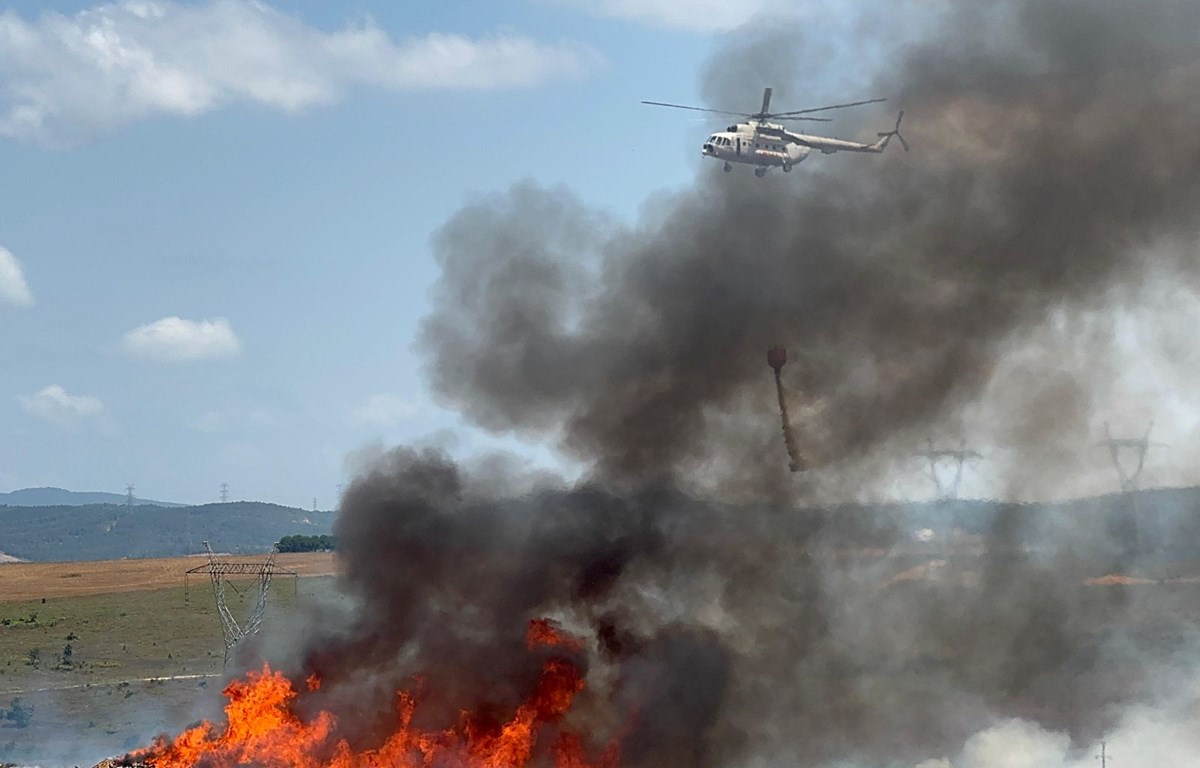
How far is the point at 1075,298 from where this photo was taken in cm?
6216

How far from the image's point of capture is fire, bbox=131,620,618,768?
54.8 metres

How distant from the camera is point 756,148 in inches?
3211

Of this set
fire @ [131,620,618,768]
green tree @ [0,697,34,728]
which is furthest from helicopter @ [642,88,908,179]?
green tree @ [0,697,34,728]

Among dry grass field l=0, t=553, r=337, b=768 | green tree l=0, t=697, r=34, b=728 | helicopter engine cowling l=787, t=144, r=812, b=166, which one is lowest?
green tree l=0, t=697, r=34, b=728

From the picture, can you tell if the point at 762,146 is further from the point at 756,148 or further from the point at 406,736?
the point at 406,736

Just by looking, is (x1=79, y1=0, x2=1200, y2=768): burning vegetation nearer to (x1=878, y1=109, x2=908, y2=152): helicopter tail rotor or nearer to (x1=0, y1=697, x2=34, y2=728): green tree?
(x1=878, y1=109, x2=908, y2=152): helicopter tail rotor

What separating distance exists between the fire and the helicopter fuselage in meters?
35.6

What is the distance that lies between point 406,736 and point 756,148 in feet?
138

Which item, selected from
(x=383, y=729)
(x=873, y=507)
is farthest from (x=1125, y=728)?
(x=383, y=729)

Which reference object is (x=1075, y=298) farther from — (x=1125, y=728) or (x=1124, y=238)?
(x=1125, y=728)

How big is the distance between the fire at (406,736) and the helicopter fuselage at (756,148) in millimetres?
35564

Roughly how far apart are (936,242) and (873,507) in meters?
13.4

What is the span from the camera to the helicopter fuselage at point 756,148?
81.6 metres

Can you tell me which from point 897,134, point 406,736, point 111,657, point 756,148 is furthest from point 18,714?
point 897,134
